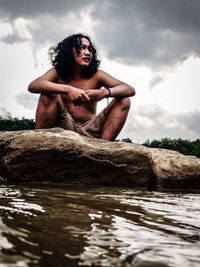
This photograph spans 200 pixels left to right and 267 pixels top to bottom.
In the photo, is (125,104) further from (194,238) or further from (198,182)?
(194,238)

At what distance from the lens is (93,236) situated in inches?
33.9

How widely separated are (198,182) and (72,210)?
87.9 inches

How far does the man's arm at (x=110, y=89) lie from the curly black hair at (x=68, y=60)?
18 cm

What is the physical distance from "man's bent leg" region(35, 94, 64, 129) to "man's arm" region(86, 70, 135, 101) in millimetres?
423

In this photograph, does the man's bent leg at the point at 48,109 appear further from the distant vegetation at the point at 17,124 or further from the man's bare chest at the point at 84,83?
the distant vegetation at the point at 17,124

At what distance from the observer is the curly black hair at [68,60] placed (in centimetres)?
397

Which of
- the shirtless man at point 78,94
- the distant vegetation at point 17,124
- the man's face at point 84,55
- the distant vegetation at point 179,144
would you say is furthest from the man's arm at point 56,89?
the distant vegetation at point 179,144

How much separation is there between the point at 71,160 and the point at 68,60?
1962 mm

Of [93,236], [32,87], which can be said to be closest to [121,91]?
[32,87]

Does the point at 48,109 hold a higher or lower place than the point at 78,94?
lower

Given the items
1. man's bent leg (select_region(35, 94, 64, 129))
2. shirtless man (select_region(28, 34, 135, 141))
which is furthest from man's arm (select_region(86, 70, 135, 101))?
man's bent leg (select_region(35, 94, 64, 129))

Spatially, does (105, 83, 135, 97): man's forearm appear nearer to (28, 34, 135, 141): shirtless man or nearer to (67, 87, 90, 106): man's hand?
(28, 34, 135, 141): shirtless man

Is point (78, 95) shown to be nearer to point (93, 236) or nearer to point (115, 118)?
point (115, 118)

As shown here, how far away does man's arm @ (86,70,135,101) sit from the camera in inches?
134
